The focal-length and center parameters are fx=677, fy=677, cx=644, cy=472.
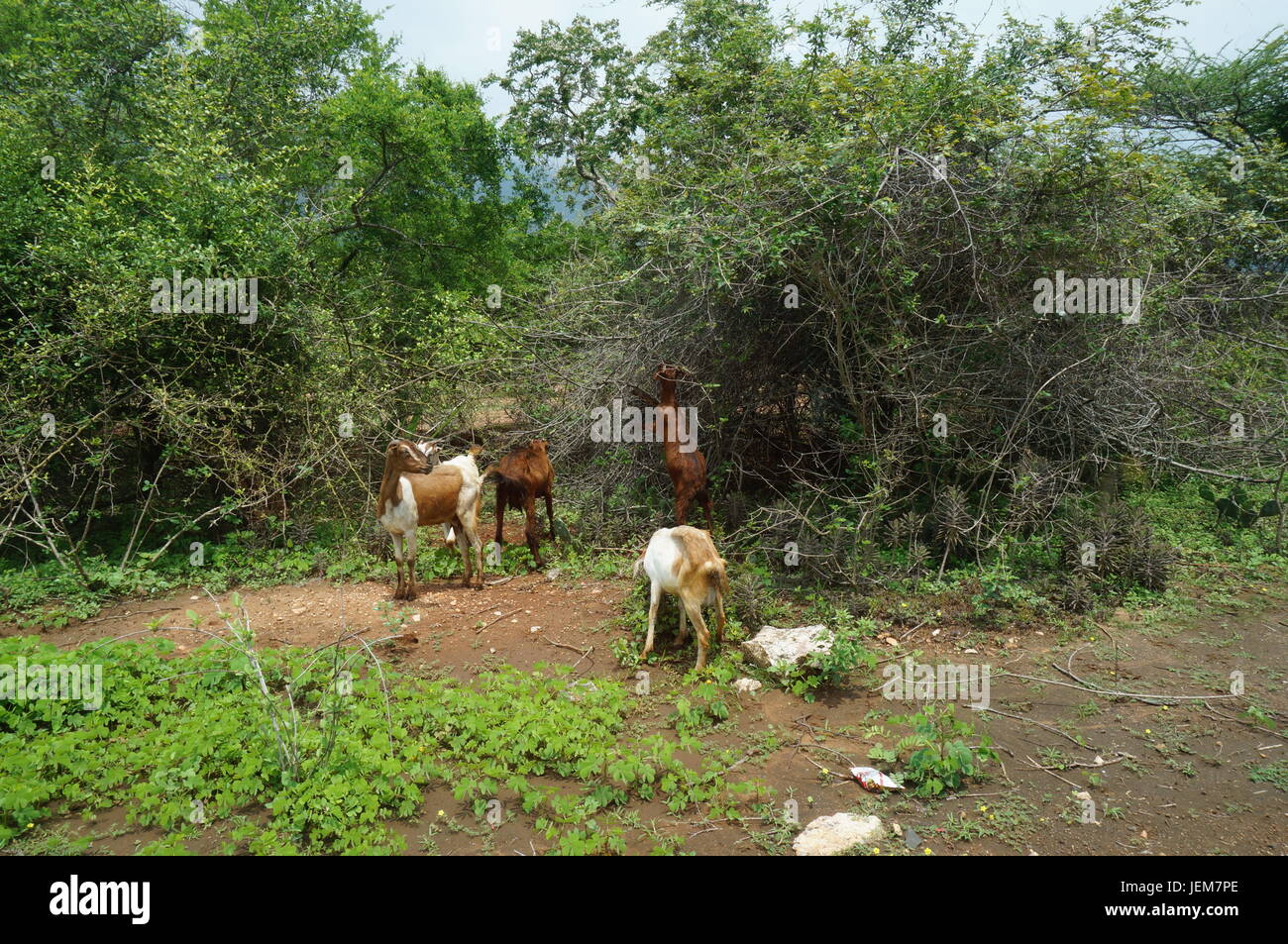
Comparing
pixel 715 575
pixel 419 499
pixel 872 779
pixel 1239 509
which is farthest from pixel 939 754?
pixel 1239 509

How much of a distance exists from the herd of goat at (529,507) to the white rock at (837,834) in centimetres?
Answer: 176

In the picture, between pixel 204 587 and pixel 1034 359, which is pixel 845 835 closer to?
pixel 1034 359

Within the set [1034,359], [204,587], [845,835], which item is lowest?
[845,835]

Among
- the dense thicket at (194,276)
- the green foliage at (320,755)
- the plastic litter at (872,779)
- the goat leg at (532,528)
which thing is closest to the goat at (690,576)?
the green foliage at (320,755)

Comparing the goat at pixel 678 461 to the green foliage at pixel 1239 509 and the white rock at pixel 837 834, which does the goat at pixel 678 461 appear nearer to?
the white rock at pixel 837 834

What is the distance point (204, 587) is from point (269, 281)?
372 cm

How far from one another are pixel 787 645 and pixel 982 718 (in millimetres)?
1378

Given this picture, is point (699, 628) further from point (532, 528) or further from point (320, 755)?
point (532, 528)

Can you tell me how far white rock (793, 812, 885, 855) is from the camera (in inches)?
131

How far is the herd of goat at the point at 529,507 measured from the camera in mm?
5270

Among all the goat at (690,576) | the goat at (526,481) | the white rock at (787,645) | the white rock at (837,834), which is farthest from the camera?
the goat at (526,481)
